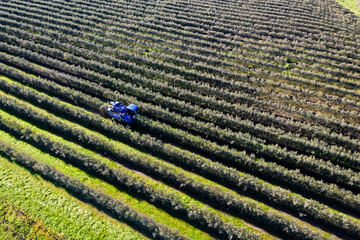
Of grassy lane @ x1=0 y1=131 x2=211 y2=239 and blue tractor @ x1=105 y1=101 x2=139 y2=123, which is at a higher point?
blue tractor @ x1=105 y1=101 x2=139 y2=123

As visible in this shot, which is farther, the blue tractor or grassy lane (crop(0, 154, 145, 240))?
the blue tractor

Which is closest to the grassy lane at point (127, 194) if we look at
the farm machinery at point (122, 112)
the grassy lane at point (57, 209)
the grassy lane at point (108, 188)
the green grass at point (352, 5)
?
the grassy lane at point (108, 188)

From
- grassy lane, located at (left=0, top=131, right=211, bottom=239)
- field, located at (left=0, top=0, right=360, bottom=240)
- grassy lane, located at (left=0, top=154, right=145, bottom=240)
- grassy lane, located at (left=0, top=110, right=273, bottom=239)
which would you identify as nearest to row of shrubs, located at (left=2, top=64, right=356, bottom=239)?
field, located at (left=0, top=0, right=360, bottom=240)

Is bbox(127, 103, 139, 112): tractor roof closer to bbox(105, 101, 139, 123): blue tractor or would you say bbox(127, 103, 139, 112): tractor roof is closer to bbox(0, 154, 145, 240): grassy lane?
bbox(105, 101, 139, 123): blue tractor

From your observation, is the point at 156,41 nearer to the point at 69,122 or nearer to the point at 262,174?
the point at 69,122

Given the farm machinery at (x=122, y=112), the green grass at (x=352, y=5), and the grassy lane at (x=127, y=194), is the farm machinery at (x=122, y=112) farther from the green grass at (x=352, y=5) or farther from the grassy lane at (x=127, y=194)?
the green grass at (x=352, y=5)

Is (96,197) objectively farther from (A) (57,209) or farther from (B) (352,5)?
(B) (352,5)

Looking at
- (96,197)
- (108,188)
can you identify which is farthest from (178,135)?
(96,197)
